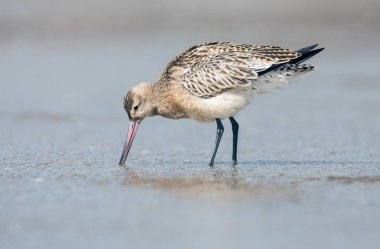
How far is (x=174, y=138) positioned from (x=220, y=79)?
1875 mm

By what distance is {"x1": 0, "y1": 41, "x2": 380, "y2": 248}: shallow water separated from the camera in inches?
251

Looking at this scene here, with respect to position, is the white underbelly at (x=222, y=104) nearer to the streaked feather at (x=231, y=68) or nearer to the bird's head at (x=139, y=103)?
the streaked feather at (x=231, y=68)

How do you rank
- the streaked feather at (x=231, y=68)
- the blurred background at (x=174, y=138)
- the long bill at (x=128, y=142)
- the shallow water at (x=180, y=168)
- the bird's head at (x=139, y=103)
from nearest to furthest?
the shallow water at (x=180, y=168) → the blurred background at (x=174, y=138) → the streaked feather at (x=231, y=68) → the long bill at (x=128, y=142) → the bird's head at (x=139, y=103)

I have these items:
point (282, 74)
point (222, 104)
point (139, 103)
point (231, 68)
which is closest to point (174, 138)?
point (139, 103)

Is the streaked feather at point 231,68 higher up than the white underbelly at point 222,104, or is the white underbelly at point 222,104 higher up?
the streaked feather at point 231,68

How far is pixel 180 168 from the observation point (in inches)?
348

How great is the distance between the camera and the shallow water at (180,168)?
6.38 m

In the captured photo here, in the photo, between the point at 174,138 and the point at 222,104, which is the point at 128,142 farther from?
the point at 174,138

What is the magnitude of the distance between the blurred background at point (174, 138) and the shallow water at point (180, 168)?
0.8 inches

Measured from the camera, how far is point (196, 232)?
6.33 meters

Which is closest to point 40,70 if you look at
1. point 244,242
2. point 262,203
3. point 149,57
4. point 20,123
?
point 149,57

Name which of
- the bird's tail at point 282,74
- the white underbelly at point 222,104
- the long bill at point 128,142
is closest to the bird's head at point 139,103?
the long bill at point 128,142

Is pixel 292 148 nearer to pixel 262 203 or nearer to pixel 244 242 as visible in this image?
pixel 262 203

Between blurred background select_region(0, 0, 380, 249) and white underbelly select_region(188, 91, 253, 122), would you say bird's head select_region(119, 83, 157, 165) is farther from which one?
white underbelly select_region(188, 91, 253, 122)
